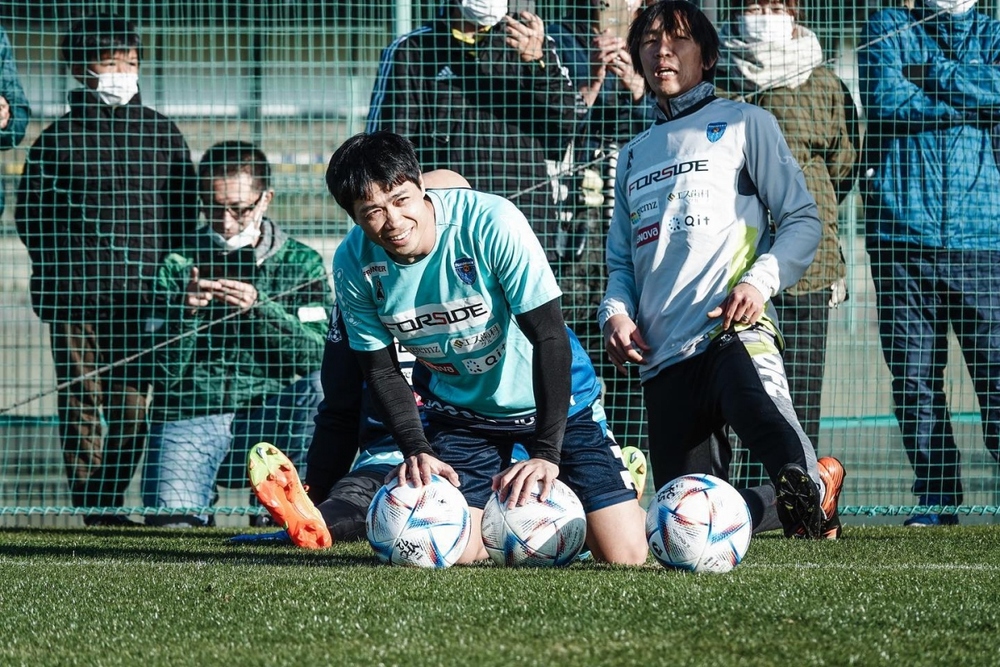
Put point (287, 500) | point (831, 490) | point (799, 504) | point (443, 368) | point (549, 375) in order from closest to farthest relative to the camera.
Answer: point (799, 504) < point (549, 375) < point (443, 368) < point (287, 500) < point (831, 490)

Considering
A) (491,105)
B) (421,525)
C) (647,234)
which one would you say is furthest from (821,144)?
(421,525)

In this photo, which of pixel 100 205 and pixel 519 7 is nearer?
pixel 100 205

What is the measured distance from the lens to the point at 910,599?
2.95 m

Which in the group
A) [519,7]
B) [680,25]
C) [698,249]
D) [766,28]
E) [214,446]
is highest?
[519,7]

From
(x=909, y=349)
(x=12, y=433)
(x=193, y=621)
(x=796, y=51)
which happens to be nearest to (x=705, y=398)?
(x=193, y=621)

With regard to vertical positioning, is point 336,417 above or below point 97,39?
below

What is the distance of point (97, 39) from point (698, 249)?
387cm

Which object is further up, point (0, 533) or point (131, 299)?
point (131, 299)

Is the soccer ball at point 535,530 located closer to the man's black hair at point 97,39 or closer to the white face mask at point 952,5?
the white face mask at point 952,5

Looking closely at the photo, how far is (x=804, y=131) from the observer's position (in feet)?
19.7

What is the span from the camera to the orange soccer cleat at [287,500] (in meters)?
4.40

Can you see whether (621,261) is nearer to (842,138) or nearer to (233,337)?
(842,138)

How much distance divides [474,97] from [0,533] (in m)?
3.07

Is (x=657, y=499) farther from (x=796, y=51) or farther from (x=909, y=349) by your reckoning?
(x=796, y=51)
